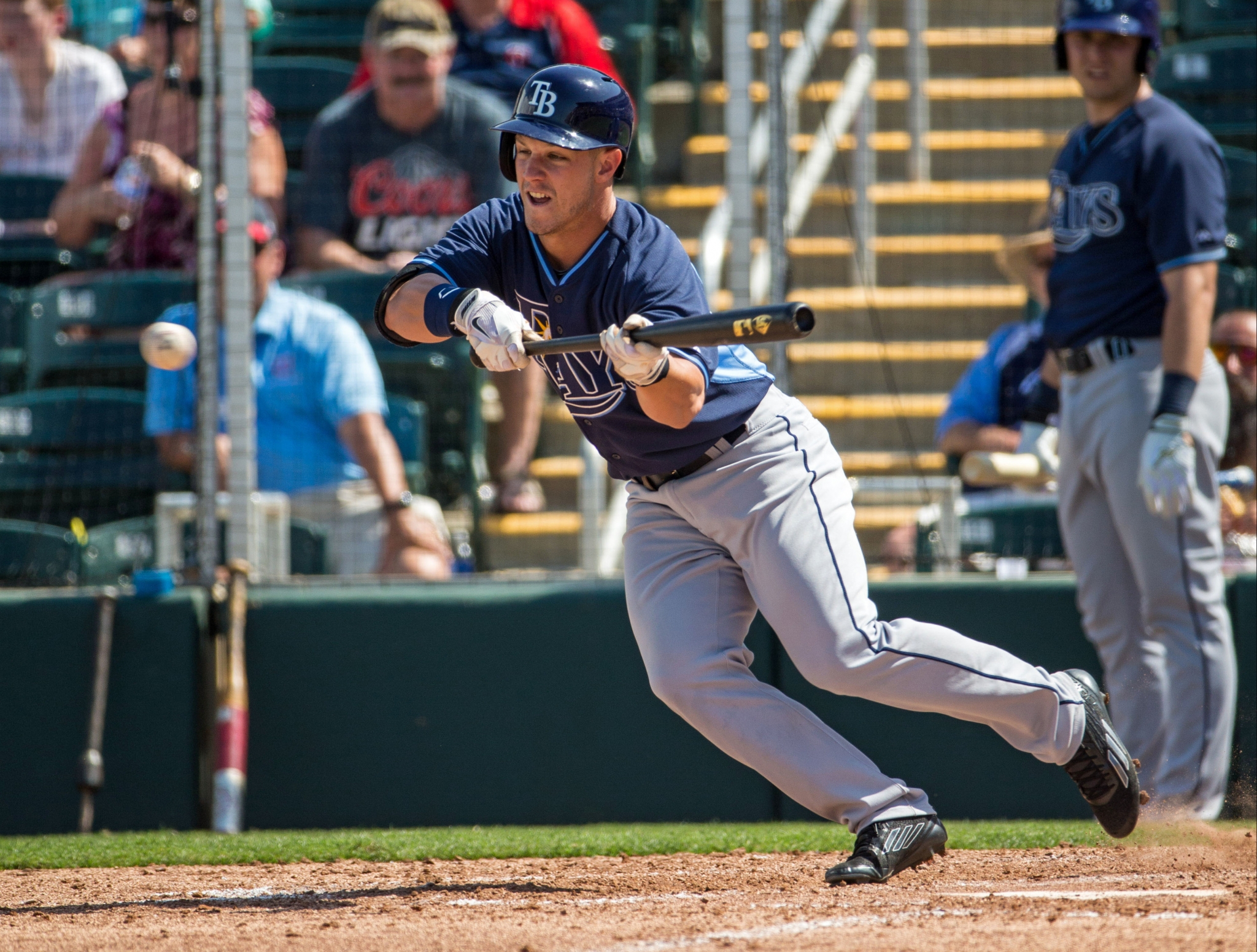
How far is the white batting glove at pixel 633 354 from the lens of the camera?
111 inches

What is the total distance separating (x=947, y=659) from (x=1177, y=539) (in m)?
1.41

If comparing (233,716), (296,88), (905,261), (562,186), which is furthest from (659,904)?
(296,88)

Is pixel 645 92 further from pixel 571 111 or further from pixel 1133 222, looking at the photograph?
pixel 571 111

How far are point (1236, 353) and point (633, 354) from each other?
3.06 m

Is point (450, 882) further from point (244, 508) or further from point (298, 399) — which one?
point (298, 399)

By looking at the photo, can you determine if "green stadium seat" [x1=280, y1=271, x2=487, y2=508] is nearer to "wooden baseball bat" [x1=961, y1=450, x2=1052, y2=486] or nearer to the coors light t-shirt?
the coors light t-shirt

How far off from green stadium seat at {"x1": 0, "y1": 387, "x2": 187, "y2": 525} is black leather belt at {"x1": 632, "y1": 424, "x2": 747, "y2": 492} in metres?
2.58

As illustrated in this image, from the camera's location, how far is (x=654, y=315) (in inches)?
119

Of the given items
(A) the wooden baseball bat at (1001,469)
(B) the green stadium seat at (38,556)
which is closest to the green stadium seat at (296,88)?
(B) the green stadium seat at (38,556)

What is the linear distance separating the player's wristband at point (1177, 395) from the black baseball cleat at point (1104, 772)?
1.04 metres

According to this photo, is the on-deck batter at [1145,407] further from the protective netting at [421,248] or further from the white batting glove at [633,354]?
the white batting glove at [633,354]

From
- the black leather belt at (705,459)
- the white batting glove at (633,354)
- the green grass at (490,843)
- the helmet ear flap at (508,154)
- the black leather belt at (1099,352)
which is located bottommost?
the green grass at (490,843)

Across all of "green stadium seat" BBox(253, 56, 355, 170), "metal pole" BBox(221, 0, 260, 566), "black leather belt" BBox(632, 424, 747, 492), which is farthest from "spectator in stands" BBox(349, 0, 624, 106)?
"black leather belt" BBox(632, 424, 747, 492)

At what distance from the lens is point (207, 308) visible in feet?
16.1
